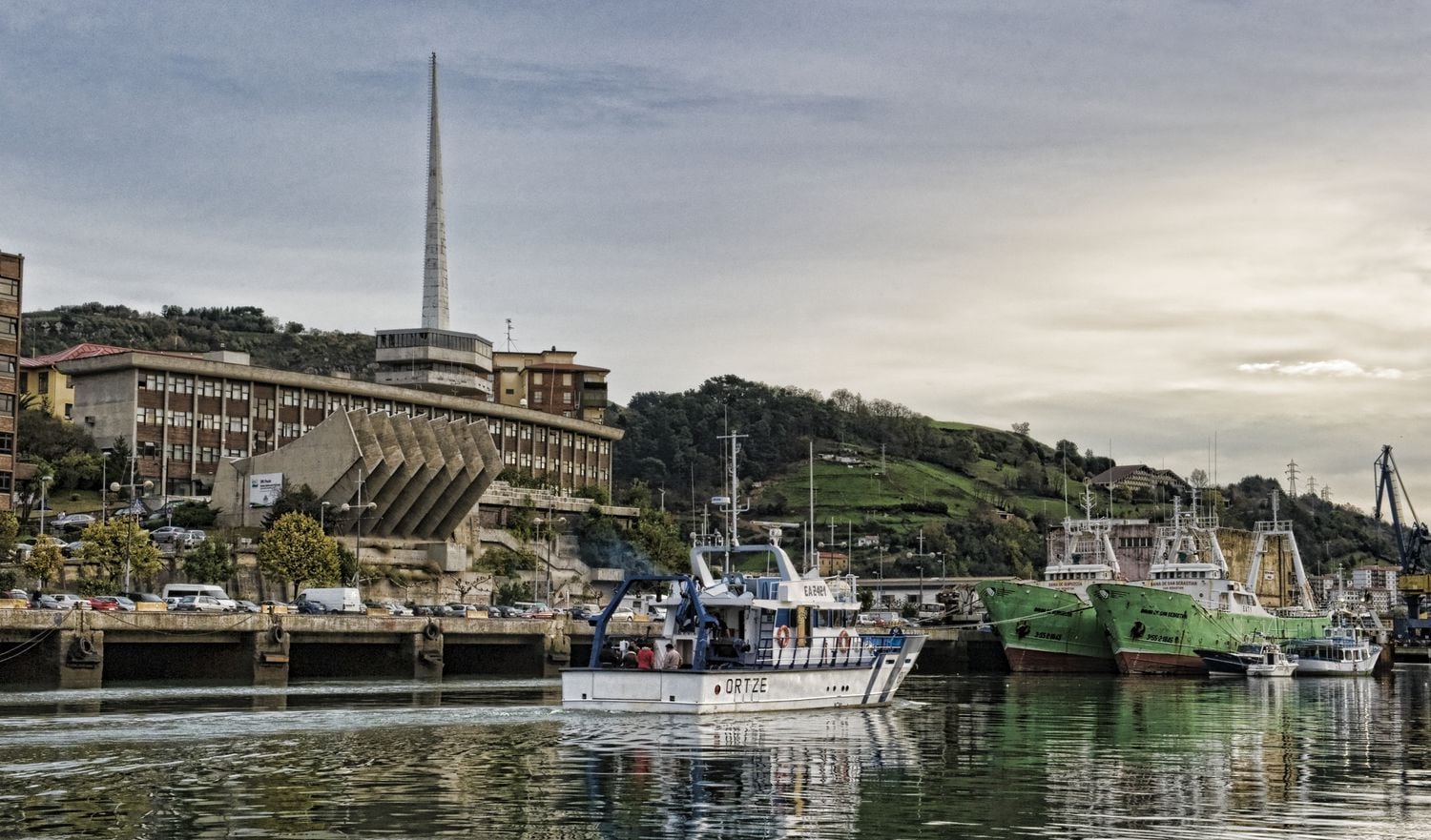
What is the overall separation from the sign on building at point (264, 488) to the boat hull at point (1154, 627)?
67.3m

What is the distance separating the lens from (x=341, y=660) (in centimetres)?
8656

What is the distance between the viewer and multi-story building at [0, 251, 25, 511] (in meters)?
119

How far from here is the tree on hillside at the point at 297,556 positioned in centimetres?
11269

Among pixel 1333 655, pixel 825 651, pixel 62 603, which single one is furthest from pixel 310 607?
pixel 1333 655

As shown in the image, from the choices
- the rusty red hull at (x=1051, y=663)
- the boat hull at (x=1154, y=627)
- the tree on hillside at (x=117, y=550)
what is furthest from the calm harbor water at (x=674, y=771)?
the rusty red hull at (x=1051, y=663)

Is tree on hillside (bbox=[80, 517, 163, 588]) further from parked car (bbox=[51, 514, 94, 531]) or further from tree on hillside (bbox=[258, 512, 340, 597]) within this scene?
parked car (bbox=[51, 514, 94, 531])

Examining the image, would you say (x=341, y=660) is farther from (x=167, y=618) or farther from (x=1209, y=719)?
(x=1209, y=719)

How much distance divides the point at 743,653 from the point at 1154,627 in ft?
188

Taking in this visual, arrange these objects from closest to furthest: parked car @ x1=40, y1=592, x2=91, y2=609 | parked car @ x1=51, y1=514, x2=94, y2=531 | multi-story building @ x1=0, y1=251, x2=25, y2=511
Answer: parked car @ x1=40, y1=592, x2=91, y2=609 < multi-story building @ x1=0, y1=251, x2=25, y2=511 < parked car @ x1=51, y1=514, x2=94, y2=531

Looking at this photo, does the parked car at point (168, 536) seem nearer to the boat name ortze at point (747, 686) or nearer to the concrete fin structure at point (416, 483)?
the concrete fin structure at point (416, 483)

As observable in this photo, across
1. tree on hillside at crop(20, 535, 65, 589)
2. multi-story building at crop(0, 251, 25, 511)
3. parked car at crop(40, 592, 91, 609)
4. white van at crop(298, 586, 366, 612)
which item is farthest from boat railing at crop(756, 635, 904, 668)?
multi-story building at crop(0, 251, 25, 511)

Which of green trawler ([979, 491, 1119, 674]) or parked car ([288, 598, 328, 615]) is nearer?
parked car ([288, 598, 328, 615])

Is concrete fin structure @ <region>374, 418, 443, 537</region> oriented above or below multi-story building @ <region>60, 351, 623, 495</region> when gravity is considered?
below

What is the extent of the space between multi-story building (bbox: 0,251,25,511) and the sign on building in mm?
20852
